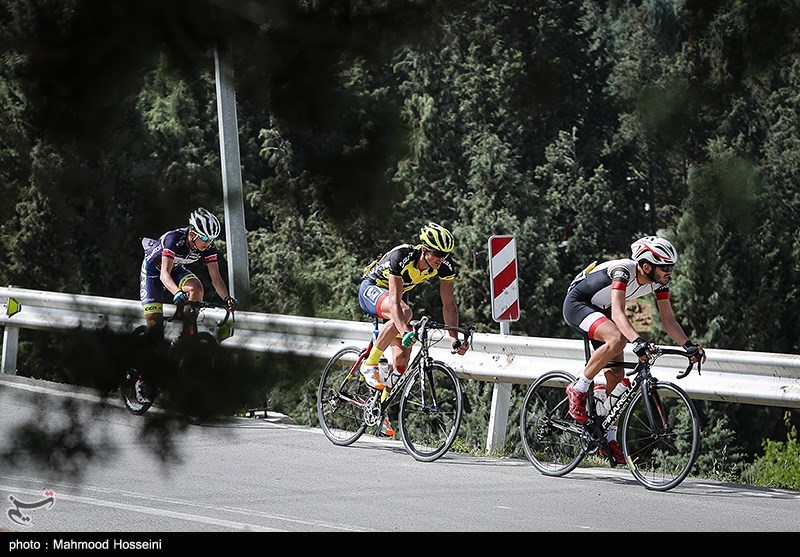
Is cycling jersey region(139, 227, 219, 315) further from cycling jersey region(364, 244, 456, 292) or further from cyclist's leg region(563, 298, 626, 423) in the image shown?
cyclist's leg region(563, 298, 626, 423)

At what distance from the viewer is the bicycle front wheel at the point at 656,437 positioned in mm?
9266

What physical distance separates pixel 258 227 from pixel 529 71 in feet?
4.83

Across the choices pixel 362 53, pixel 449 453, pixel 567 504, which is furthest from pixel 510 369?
pixel 362 53

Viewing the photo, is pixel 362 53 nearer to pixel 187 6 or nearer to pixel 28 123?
pixel 187 6

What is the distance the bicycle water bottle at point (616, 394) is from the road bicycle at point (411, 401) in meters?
1.27

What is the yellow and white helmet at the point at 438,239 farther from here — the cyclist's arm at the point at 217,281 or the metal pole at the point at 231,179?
the metal pole at the point at 231,179

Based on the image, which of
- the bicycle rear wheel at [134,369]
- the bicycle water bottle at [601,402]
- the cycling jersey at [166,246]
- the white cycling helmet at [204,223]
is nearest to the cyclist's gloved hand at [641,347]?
the bicycle water bottle at [601,402]

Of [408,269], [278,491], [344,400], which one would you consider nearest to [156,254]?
[278,491]

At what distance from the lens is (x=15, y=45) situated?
512 cm

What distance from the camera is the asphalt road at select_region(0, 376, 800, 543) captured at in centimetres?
564

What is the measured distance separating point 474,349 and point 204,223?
5.97 metres

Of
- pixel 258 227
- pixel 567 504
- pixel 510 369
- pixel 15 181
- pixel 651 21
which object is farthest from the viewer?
pixel 510 369

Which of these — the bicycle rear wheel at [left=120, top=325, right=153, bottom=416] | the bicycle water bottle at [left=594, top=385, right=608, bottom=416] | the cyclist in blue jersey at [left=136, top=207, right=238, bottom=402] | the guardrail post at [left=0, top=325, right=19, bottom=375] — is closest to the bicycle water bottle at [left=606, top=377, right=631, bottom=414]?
the bicycle water bottle at [left=594, top=385, right=608, bottom=416]

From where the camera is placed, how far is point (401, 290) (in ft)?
34.5
